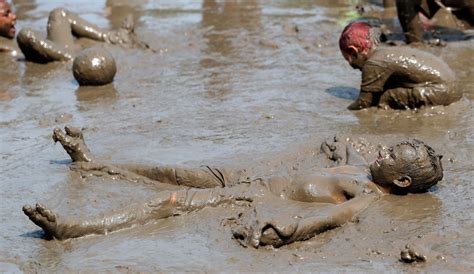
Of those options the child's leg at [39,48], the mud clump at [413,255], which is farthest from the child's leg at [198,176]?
the child's leg at [39,48]

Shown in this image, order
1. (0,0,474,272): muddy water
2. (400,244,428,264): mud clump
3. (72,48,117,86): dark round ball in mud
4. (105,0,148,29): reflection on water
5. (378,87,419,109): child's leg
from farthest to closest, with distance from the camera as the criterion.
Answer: (105,0,148,29): reflection on water, (72,48,117,86): dark round ball in mud, (378,87,419,109): child's leg, (0,0,474,272): muddy water, (400,244,428,264): mud clump

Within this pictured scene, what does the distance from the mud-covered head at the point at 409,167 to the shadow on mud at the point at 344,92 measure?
289 cm

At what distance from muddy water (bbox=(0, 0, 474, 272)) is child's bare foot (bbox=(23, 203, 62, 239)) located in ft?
0.30

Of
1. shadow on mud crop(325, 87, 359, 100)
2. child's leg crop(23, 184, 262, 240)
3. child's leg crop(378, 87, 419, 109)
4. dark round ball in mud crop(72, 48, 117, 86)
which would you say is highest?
child's leg crop(23, 184, 262, 240)

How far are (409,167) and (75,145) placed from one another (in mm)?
2571

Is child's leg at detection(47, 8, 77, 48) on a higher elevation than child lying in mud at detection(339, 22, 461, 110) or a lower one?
lower

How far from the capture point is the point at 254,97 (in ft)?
28.0

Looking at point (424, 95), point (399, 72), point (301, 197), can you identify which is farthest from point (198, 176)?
point (424, 95)

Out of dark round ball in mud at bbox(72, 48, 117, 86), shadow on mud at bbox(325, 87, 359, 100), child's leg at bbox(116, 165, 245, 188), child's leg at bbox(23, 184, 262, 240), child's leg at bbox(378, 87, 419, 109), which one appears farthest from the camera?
dark round ball in mud at bbox(72, 48, 117, 86)

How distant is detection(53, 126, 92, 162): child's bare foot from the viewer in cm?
641

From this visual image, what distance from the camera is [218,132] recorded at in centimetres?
737

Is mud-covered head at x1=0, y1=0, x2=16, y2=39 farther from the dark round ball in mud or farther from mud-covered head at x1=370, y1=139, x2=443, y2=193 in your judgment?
mud-covered head at x1=370, y1=139, x2=443, y2=193

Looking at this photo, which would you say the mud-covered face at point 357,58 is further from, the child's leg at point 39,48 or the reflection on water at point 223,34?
the child's leg at point 39,48

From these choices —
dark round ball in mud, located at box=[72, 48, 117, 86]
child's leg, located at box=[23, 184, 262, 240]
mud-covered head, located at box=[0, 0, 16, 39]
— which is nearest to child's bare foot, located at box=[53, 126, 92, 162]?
child's leg, located at box=[23, 184, 262, 240]
